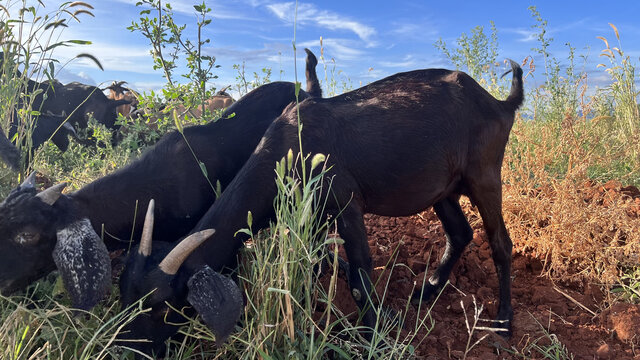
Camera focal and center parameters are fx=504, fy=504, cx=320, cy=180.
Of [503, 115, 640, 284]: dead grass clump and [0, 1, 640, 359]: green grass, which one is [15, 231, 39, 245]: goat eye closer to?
[0, 1, 640, 359]: green grass

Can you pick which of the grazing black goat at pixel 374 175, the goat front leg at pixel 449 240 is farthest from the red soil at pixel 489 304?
the grazing black goat at pixel 374 175

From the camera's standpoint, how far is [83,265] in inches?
129

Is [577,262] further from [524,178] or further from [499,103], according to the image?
[499,103]

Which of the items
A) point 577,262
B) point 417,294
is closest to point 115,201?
point 417,294

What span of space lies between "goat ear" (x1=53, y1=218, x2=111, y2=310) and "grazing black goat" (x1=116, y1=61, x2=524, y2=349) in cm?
27

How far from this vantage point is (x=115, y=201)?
4117 millimetres

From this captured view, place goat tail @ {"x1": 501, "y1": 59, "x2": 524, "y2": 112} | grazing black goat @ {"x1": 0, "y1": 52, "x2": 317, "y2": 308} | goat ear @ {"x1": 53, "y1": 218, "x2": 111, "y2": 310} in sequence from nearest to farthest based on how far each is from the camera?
goat ear @ {"x1": 53, "y1": 218, "x2": 111, "y2": 310}
grazing black goat @ {"x1": 0, "y1": 52, "x2": 317, "y2": 308}
goat tail @ {"x1": 501, "y1": 59, "x2": 524, "y2": 112}

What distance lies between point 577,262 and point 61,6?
545 cm

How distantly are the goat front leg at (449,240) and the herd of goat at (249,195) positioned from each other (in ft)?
0.04

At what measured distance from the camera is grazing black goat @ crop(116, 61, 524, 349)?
122 inches

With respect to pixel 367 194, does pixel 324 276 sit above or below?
below

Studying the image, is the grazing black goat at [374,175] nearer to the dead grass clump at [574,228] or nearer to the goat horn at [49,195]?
the dead grass clump at [574,228]

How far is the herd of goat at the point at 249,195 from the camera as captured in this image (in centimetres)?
309

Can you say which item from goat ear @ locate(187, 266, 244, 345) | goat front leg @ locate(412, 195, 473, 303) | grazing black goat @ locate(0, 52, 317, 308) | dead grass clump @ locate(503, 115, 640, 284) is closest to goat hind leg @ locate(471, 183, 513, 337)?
goat front leg @ locate(412, 195, 473, 303)
